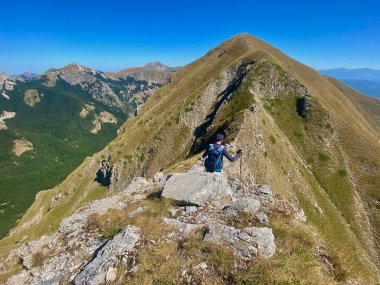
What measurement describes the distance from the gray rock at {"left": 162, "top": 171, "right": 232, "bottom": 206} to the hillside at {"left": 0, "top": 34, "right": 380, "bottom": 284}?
1319 millimetres

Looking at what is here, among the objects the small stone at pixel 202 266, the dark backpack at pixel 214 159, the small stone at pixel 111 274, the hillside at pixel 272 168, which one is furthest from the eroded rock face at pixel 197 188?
the small stone at pixel 111 274

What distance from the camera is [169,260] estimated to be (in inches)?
525

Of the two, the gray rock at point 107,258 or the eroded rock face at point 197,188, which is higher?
the eroded rock face at point 197,188

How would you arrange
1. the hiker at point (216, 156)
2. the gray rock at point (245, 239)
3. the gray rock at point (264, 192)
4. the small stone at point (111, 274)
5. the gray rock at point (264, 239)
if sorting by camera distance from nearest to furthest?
1. the small stone at point (111, 274)
2. the gray rock at point (245, 239)
3. the gray rock at point (264, 239)
4. the hiker at point (216, 156)
5. the gray rock at point (264, 192)

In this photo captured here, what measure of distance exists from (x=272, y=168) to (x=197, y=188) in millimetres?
48549

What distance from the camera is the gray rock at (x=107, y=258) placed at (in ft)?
43.8

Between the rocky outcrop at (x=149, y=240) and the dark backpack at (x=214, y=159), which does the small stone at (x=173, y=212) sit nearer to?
the rocky outcrop at (x=149, y=240)

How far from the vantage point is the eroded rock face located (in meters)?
18.8

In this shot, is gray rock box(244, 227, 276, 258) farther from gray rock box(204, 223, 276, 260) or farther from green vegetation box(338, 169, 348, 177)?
green vegetation box(338, 169, 348, 177)

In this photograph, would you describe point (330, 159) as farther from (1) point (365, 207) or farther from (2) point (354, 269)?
(2) point (354, 269)

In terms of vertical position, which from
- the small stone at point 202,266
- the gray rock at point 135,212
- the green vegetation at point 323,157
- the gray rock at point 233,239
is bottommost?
the green vegetation at point 323,157

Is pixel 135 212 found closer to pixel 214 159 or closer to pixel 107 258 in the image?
pixel 107 258

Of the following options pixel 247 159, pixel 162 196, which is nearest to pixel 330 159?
pixel 247 159

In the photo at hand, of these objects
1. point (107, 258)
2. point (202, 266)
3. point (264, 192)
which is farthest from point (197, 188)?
point (107, 258)
